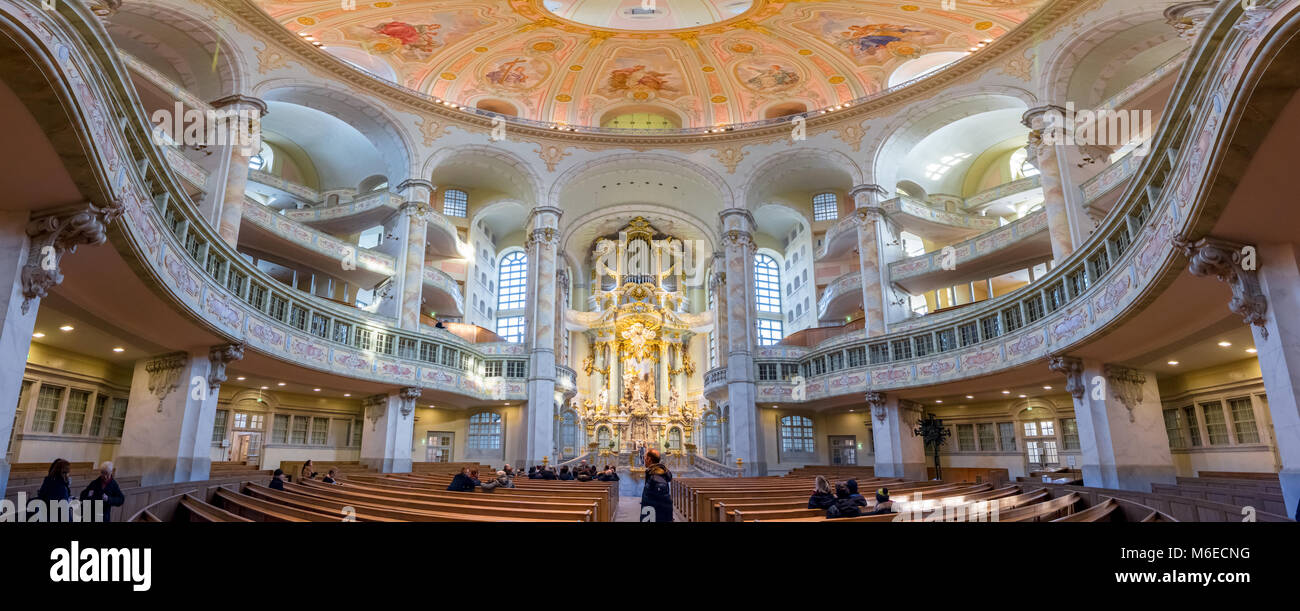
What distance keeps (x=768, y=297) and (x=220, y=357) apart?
103 feet

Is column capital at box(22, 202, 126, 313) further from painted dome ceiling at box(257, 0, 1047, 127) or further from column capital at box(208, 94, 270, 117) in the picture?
painted dome ceiling at box(257, 0, 1047, 127)

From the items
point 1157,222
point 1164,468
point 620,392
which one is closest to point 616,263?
point 620,392

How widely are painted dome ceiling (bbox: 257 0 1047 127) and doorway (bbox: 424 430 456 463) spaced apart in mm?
16457

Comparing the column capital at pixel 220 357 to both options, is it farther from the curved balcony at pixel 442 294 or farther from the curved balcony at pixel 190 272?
the curved balcony at pixel 442 294

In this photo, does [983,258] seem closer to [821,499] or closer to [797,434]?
[797,434]

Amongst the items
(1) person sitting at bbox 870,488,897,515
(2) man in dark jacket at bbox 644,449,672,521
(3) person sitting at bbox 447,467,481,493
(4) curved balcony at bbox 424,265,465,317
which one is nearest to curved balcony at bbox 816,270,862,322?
(4) curved balcony at bbox 424,265,465,317

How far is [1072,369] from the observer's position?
16.0m

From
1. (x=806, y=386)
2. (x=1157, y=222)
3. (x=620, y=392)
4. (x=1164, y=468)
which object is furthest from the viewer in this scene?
(x=620, y=392)

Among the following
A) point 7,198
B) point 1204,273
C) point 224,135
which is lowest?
point 1204,273

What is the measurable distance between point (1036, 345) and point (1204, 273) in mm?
8900

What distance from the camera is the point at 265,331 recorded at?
17.1m

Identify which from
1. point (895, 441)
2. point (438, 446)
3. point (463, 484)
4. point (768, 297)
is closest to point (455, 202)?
point (438, 446)

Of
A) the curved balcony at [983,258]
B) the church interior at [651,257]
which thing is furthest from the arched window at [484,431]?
the curved balcony at [983,258]
